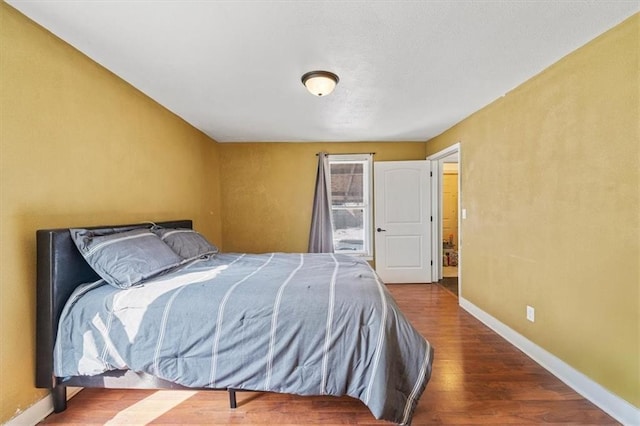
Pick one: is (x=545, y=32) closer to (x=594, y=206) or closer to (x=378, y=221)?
(x=594, y=206)

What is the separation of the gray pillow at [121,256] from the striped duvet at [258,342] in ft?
0.40

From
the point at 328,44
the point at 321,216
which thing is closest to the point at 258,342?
the point at 328,44

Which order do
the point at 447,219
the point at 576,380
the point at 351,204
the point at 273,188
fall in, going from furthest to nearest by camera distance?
1. the point at 447,219
2. the point at 351,204
3. the point at 273,188
4. the point at 576,380

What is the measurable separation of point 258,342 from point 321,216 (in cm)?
283

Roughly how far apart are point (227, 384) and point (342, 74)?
86.4 inches

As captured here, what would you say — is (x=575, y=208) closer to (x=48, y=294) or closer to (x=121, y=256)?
(x=121, y=256)

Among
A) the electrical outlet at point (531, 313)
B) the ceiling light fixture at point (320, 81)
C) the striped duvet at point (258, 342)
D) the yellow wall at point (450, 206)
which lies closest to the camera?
the striped duvet at point (258, 342)

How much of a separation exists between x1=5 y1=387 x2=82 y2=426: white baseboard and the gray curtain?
2.99 meters

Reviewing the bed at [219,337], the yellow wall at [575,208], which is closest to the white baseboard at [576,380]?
the yellow wall at [575,208]

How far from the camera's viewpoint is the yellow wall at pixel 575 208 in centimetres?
150

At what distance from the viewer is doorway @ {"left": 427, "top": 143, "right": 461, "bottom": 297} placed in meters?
3.72

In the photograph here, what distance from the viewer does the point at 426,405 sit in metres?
A: 1.66

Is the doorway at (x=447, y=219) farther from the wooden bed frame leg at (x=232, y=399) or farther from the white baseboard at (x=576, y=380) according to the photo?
the wooden bed frame leg at (x=232, y=399)

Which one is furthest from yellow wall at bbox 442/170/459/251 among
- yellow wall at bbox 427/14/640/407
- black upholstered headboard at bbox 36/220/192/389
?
black upholstered headboard at bbox 36/220/192/389
